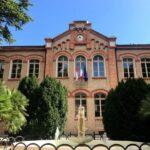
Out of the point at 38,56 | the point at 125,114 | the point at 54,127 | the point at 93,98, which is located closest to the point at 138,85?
the point at 125,114

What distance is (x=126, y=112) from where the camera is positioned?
13.7 m

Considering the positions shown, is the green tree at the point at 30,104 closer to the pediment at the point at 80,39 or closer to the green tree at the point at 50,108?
the green tree at the point at 50,108

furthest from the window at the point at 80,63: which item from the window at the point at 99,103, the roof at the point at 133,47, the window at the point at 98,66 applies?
the roof at the point at 133,47

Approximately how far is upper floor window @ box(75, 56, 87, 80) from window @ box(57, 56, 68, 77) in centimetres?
119

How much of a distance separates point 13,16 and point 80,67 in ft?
38.9

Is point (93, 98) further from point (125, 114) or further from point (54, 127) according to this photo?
point (125, 114)

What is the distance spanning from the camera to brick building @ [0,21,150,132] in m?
26.4

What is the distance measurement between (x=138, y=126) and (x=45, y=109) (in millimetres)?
6638

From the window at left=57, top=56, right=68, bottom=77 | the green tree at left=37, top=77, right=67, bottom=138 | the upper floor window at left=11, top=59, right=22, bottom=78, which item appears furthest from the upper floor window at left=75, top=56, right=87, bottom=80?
the green tree at left=37, top=77, right=67, bottom=138

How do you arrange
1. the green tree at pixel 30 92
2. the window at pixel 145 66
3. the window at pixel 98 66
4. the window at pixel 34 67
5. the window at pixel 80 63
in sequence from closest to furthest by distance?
the green tree at pixel 30 92
the window at pixel 98 66
the window at pixel 80 63
the window at pixel 145 66
the window at pixel 34 67

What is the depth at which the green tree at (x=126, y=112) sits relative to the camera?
1310 cm

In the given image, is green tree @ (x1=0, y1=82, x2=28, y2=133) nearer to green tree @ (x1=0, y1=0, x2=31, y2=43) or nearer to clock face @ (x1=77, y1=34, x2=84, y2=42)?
green tree @ (x1=0, y1=0, x2=31, y2=43)

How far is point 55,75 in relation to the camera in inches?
1057

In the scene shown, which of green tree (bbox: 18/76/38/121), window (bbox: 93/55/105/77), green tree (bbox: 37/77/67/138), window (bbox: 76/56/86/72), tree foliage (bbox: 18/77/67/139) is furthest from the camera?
window (bbox: 76/56/86/72)
